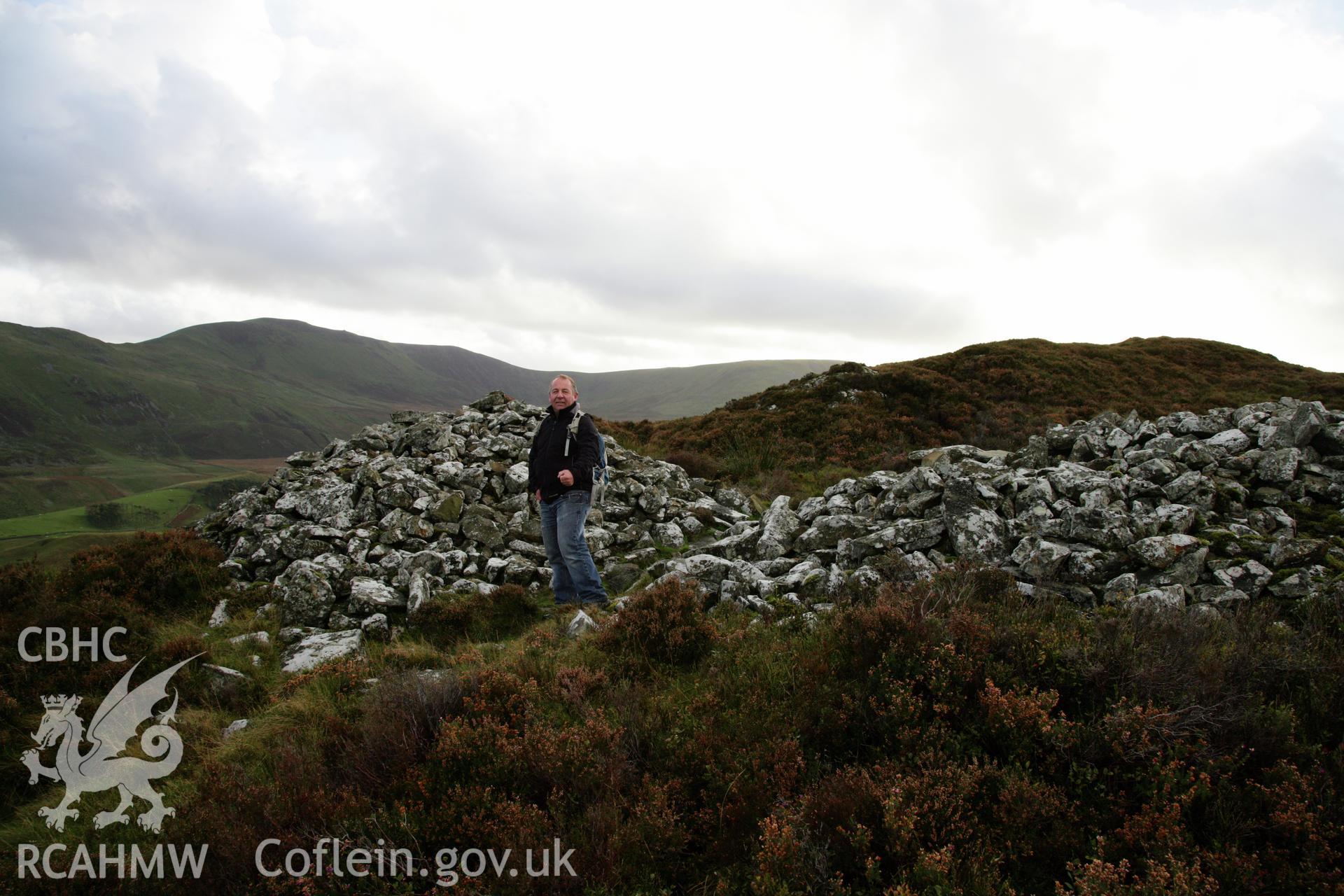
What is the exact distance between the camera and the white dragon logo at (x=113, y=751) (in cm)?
470

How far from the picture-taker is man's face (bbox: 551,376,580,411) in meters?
8.02

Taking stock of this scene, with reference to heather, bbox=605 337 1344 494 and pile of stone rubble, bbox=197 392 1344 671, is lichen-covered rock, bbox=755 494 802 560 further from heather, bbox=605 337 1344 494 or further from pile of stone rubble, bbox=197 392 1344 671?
heather, bbox=605 337 1344 494

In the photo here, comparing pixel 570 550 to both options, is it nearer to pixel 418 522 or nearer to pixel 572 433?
pixel 572 433

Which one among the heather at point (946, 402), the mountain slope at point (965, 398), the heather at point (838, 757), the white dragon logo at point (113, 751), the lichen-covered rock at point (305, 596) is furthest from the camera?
the mountain slope at point (965, 398)

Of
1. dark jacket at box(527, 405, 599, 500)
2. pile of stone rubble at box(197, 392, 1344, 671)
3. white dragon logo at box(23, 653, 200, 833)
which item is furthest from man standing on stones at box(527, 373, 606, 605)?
white dragon logo at box(23, 653, 200, 833)

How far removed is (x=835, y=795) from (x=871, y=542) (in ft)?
16.5

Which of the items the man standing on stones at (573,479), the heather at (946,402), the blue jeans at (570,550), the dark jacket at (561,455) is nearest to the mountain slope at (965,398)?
the heather at (946,402)

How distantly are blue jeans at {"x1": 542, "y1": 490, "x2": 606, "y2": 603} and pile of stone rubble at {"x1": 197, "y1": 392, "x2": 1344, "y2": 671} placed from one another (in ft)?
2.94

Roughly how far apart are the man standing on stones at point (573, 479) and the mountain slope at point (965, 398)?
10.3m

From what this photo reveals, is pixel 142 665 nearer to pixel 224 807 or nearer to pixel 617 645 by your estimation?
pixel 224 807

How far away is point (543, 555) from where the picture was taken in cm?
1013

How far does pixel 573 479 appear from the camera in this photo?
306 inches

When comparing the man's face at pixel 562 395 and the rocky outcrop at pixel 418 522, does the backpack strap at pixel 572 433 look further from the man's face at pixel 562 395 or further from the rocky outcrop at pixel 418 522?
the rocky outcrop at pixel 418 522

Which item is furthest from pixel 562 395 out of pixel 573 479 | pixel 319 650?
pixel 319 650
